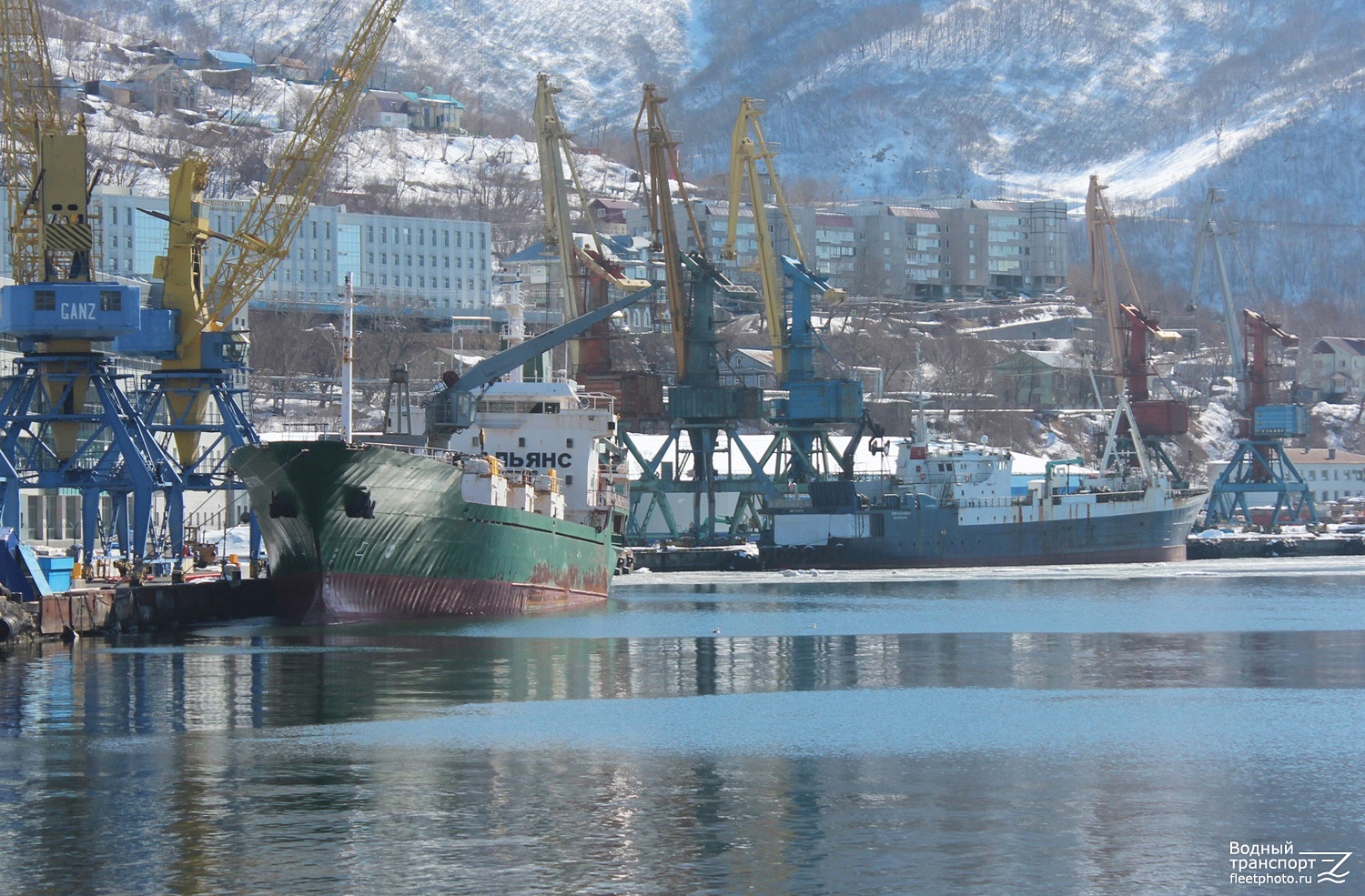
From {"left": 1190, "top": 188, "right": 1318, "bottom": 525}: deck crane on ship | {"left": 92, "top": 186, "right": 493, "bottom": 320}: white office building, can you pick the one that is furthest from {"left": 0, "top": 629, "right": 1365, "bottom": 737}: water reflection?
{"left": 92, "top": 186, "right": 493, "bottom": 320}: white office building

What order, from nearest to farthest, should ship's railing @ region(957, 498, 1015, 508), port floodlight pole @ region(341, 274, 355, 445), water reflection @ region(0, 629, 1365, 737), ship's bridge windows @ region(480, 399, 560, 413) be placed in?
1. water reflection @ region(0, 629, 1365, 737)
2. port floodlight pole @ region(341, 274, 355, 445)
3. ship's bridge windows @ region(480, 399, 560, 413)
4. ship's railing @ region(957, 498, 1015, 508)

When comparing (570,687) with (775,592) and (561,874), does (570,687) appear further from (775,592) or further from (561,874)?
(775,592)

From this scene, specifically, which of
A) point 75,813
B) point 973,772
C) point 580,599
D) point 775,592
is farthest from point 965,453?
point 75,813

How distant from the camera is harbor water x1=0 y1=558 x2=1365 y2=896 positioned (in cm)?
2483

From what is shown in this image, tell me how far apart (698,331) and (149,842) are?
78201 mm

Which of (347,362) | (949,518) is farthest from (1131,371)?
(347,362)

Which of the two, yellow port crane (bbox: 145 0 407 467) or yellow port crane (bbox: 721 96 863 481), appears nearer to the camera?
yellow port crane (bbox: 145 0 407 467)

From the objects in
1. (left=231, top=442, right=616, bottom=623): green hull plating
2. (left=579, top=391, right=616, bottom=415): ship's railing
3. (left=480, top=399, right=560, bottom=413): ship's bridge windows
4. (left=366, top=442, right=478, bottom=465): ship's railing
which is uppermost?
(left=579, top=391, right=616, bottom=415): ship's railing

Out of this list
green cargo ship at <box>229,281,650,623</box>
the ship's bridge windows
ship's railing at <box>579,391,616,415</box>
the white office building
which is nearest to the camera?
green cargo ship at <box>229,281,650,623</box>

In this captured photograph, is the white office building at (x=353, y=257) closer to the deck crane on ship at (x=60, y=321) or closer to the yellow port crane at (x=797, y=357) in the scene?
the yellow port crane at (x=797, y=357)

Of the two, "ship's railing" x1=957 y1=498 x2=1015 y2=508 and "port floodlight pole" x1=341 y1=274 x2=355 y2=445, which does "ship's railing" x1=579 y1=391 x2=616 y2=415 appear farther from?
"ship's railing" x1=957 y1=498 x2=1015 y2=508

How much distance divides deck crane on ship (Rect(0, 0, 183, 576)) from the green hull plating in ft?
27.4

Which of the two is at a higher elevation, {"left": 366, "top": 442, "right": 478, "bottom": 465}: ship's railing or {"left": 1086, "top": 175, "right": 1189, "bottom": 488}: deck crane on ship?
{"left": 1086, "top": 175, "right": 1189, "bottom": 488}: deck crane on ship

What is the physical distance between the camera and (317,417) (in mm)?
135625
